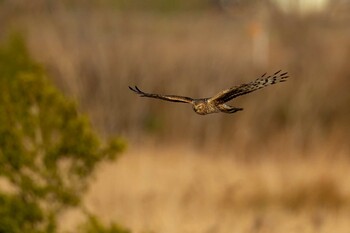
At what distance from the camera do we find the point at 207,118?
1825 centimetres

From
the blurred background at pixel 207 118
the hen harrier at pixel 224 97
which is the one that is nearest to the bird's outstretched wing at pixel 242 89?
the hen harrier at pixel 224 97

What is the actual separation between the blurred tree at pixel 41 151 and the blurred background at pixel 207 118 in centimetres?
185

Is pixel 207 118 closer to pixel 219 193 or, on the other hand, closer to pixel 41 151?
pixel 219 193

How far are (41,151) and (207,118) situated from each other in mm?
10135

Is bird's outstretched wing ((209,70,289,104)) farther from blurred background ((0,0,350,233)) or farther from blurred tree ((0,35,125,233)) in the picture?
blurred background ((0,0,350,233))

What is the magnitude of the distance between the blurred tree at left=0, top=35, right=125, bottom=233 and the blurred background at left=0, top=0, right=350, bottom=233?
6.06 feet

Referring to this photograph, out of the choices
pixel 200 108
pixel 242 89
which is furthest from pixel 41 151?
pixel 242 89

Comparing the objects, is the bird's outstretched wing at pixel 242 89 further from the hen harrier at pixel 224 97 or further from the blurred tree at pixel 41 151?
the blurred tree at pixel 41 151

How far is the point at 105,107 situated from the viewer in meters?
19.2

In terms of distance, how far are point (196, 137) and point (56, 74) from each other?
2.93 meters

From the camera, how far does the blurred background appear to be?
1208 centimetres

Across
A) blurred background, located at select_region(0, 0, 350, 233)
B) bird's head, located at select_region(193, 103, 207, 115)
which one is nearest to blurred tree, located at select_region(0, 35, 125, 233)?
blurred background, located at select_region(0, 0, 350, 233)

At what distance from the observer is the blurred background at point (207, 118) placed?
1208 centimetres

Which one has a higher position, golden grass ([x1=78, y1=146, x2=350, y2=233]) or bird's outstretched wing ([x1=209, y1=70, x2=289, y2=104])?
golden grass ([x1=78, y1=146, x2=350, y2=233])
